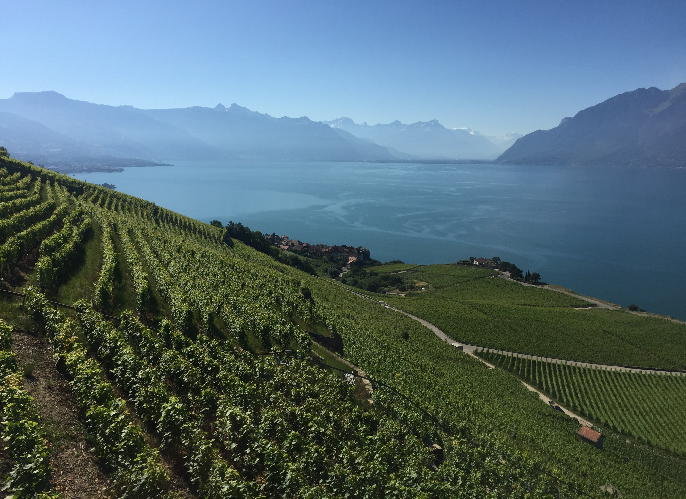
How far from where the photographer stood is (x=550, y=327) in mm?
74688

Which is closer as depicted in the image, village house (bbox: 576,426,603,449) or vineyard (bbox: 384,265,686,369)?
village house (bbox: 576,426,603,449)

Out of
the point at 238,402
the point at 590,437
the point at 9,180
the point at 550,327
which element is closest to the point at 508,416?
the point at 590,437

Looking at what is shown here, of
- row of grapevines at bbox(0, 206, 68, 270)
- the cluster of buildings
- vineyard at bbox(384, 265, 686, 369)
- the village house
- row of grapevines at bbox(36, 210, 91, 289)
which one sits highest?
row of grapevines at bbox(0, 206, 68, 270)

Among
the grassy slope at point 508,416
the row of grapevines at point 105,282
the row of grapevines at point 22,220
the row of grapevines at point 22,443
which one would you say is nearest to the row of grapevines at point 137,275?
the row of grapevines at point 105,282

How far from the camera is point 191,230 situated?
88125 mm

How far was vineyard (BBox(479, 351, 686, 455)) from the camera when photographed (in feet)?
147

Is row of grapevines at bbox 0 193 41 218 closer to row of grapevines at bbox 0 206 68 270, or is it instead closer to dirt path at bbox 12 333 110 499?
row of grapevines at bbox 0 206 68 270

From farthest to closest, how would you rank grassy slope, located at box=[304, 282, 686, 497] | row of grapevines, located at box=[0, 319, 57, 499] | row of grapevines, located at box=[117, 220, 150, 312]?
1. grassy slope, located at box=[304, 282, 686, 497]
2. row of grapevines, located at box=[117, 220, 150, 312]
3. row of grapevines, located at box=[0, 319, 57, 499]

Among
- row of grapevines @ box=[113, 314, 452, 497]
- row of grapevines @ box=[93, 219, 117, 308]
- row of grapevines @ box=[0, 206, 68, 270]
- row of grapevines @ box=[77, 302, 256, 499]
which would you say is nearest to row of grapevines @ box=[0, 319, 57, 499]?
row of grapevines @ box=[77, 302, 256, 499]

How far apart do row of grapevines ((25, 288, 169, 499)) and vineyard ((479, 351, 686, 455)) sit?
182 ft

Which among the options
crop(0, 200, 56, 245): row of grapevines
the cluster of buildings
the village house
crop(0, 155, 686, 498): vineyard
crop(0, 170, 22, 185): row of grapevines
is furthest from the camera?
the cluster of buildings

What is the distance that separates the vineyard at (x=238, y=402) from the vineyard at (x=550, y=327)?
67.0ft

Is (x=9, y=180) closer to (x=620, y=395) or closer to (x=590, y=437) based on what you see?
(x=590, y=437)

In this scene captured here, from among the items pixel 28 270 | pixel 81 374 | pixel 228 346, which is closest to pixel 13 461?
pixel 81 374
